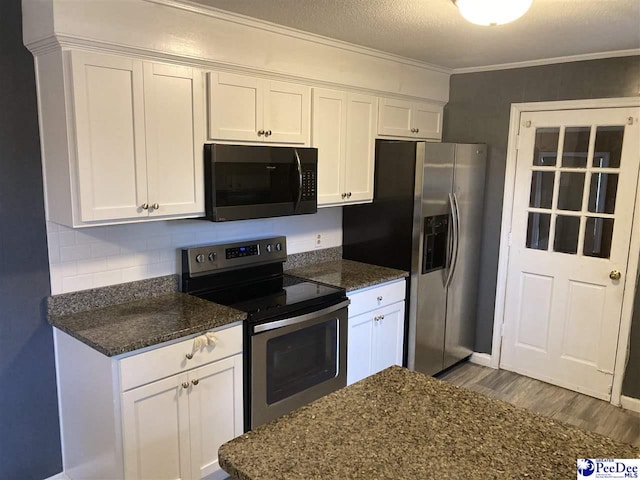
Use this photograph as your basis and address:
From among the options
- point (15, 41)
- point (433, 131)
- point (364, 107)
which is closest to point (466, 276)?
point (433, 131)

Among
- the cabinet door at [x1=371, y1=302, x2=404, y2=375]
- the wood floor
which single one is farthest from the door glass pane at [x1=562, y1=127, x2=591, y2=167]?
the wood floor

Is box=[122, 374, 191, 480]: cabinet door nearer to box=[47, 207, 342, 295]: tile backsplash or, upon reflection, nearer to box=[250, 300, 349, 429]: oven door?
box=[250, 300, 349, 429]: oven door

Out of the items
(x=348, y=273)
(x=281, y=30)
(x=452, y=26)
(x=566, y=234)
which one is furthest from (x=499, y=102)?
(x=281, y=30)

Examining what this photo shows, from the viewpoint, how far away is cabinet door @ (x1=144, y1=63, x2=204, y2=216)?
7.52ft

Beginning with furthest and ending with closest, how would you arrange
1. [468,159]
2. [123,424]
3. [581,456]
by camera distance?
[468,159], [123,424], [581,456]

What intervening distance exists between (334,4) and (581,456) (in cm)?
200

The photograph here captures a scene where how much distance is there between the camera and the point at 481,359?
4109mm

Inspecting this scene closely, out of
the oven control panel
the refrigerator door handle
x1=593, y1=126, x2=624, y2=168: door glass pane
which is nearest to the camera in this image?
the oven control panel

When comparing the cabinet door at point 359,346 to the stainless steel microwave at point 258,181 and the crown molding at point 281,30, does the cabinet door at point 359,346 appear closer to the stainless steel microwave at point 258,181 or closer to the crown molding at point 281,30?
the stainless steel microwave at point 258,181

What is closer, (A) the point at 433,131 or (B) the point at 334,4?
(B) the point at 334,4

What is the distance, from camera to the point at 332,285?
3.06 m

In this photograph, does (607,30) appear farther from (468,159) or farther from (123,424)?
(123,424)

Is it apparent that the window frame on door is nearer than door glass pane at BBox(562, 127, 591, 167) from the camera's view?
Yes

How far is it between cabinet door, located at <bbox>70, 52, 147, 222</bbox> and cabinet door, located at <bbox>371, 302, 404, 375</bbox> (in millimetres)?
1720
